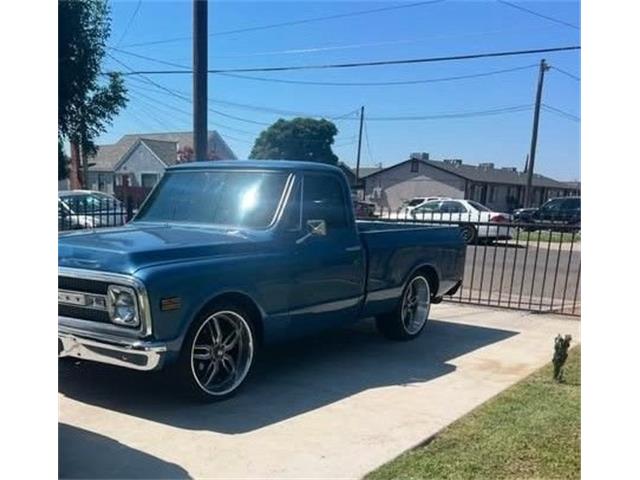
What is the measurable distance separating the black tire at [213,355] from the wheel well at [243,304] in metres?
0.02

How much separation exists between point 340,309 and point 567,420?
2.25 m

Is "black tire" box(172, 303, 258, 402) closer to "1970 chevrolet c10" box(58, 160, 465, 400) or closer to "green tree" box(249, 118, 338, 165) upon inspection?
"1970 chevrolet c10" box(58, 160, 465, 400)

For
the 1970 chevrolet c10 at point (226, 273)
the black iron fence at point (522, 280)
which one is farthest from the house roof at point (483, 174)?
the 1970 chevrolet c10 at point (226, 273)

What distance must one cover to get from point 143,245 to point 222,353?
103 cm

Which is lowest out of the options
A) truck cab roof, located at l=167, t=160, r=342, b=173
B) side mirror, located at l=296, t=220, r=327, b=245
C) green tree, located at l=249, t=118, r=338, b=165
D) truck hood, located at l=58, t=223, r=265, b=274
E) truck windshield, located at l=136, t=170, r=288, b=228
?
truck hood, located at l=58, t=223, r=265, b=274

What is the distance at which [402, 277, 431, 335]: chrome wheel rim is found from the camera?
7.28 metres

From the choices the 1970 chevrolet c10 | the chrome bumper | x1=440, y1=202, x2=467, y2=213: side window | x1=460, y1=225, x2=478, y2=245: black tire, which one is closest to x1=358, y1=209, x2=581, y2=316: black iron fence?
x1=460, y1=225, x2=478, y2=245: black tire

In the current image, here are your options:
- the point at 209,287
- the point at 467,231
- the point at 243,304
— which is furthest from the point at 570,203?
the point at 209,287

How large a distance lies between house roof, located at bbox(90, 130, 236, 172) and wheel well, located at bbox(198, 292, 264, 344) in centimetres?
3660

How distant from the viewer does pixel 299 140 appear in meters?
51.8

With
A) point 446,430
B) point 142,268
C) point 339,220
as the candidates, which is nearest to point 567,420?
point 446,430

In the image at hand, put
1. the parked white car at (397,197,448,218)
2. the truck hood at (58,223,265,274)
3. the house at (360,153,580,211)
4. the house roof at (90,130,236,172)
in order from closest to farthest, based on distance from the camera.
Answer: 1. the truck hood at (58,223,265,274)
2. the parked white car at (397,197,448,218)
3. the house roof at (90,130,236,172)
4. the house at (360,153,580,211)

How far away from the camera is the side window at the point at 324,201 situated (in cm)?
584
